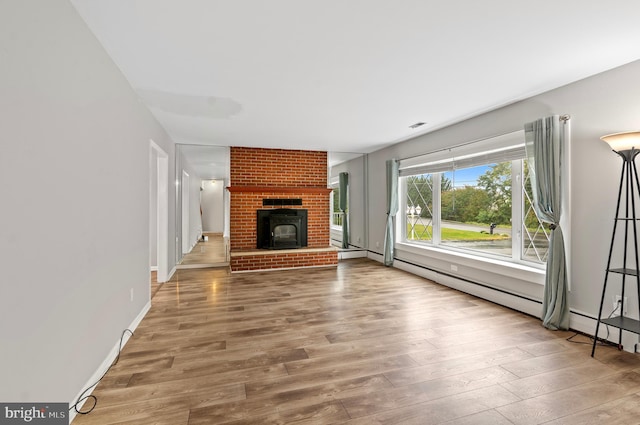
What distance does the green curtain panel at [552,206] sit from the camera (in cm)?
302

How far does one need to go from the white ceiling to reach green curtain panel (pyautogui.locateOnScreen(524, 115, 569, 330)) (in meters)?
0.48

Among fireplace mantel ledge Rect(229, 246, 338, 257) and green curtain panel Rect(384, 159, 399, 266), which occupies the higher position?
green curtain panel Rect(384, 159, 399, 266)

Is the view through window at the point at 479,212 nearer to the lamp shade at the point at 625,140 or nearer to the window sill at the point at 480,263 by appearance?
the window sill at the point at 480,263

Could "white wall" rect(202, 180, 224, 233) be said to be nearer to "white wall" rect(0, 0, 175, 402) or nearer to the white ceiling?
the white ceiling

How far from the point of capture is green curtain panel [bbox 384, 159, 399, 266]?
233 inches

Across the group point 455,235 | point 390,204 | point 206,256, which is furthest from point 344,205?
point 206,256

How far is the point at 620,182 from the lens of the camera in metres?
2.53

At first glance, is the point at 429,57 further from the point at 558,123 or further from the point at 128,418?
the point at 128,418

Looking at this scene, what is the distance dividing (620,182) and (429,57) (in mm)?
1895

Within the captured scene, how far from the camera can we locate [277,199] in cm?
625

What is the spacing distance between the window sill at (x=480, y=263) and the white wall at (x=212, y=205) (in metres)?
9.04

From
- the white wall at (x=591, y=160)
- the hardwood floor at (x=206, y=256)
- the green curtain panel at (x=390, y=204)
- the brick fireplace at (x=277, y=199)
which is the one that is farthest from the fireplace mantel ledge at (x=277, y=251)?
the white wall at (x=591, y=160)

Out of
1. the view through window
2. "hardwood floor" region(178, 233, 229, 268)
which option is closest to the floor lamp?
the view through window

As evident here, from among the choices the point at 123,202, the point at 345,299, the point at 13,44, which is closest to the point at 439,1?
the point at 13,44
